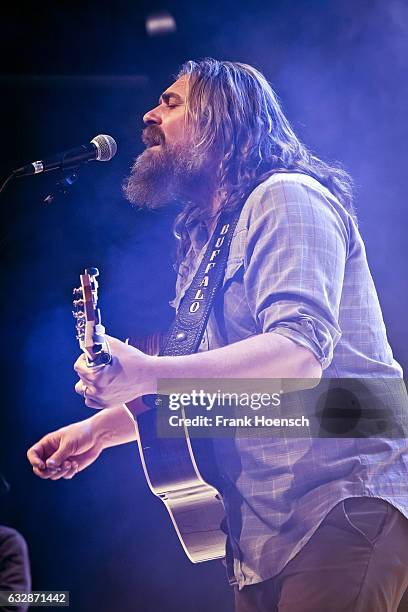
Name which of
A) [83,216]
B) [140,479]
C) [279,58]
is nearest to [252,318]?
[140,479]

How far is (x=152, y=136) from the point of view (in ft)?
8.63

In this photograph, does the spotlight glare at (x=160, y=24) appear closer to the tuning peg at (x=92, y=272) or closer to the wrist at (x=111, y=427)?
the tuning peg at (x=92, y=272)

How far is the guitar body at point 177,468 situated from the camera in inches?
85.4

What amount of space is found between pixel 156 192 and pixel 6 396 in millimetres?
938

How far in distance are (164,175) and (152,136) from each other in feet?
0.55

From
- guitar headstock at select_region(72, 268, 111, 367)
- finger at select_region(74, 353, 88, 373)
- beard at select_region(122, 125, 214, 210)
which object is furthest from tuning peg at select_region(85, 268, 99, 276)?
beard at select_region(122, 125, 214, 210)

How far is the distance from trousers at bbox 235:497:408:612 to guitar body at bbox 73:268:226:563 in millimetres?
347

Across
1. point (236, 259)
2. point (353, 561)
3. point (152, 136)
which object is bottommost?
point (353, 561)

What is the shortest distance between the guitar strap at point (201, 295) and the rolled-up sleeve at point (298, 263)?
5.9 inches

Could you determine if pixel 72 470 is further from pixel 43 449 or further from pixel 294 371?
pixel 294 371

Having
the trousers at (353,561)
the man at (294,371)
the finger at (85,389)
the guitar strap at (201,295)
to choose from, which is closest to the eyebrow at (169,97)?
the man at (294,371)

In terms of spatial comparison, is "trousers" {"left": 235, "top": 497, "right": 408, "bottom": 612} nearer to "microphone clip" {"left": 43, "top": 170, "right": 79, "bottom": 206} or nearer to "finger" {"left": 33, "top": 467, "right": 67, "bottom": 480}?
"finger" {"left": 33, "top": 467, "right": 67, "bottom": 480}

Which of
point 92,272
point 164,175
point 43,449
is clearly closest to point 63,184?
point 92,272

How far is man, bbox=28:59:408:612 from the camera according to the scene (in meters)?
1.88
